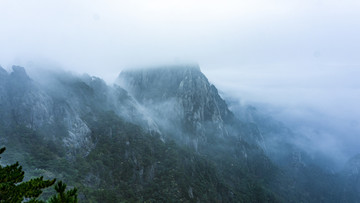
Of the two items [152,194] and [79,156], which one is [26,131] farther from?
[152,194]

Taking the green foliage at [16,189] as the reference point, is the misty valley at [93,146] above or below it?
below

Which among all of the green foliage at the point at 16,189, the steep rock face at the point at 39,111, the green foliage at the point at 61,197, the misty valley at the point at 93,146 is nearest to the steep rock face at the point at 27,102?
the steep rock face at the point at 39,111

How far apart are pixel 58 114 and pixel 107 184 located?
3913cm

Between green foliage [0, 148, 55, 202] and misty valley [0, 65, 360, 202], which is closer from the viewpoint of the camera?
green foliage [0, 148, 55, 202]

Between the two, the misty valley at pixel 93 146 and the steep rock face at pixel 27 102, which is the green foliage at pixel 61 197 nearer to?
the misty valley at pixel 93 146

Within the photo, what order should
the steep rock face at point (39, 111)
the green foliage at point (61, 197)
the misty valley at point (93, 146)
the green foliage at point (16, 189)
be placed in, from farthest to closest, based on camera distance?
1. the steep rock face at point (39, 111)
2. the misty valley at point (93, 146)
3. the green foliage at point (16, 189)
4. the green foliage at point (61, 197)

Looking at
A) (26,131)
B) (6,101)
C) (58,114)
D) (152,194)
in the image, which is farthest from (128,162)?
(6,101)

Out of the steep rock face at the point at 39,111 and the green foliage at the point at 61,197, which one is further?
the steep rock face at the point at 39,111

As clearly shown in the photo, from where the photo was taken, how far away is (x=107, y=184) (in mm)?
101812

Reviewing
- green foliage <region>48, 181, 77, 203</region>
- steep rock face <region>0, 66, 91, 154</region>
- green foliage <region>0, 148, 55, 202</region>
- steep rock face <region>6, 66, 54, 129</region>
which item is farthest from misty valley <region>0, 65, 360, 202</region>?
green foliage <region>48, 181, 77, 203</region>

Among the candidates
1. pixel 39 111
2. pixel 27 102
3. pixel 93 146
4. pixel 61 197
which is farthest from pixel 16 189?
pixel 93 146

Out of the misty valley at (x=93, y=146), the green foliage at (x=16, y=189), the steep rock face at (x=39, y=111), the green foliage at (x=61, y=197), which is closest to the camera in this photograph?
the green foliage at (x=61, y=197)

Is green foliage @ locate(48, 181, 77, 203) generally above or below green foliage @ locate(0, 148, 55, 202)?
above

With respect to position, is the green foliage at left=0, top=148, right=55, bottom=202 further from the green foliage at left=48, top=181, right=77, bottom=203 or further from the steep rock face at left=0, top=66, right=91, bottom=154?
the steep rock face at left=0, top=66, right=91, bottom=154
